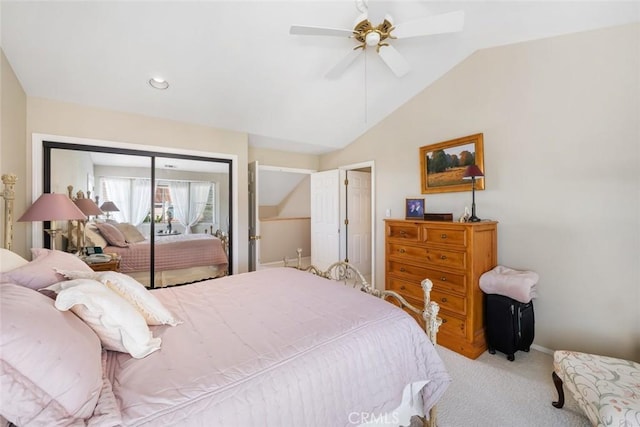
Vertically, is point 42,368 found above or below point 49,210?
below

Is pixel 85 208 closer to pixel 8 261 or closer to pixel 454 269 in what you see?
pixel 8 261

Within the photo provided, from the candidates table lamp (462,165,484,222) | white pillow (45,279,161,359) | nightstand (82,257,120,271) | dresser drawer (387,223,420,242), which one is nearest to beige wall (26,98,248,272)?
nightstand (82,257,120,271)

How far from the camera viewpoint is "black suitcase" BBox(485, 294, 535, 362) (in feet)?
7.71

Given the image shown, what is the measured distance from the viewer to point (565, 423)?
1.70 metres

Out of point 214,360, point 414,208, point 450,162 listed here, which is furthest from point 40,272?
point 450,162

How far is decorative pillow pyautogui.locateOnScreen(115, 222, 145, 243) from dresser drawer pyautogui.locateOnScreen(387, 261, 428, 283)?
3101 millimetres

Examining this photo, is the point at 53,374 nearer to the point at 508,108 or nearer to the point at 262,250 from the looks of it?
the point at 508,108

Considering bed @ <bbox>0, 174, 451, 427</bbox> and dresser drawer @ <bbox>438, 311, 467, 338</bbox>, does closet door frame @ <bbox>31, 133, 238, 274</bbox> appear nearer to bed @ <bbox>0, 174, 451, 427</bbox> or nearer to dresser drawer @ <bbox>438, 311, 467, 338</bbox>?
bed @ <bbox>0, 174, 451, 427</bbox>

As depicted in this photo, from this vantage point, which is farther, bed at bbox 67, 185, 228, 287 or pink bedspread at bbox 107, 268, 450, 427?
bed at bbox 67, 185, 228, 287

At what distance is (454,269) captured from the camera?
2.57m

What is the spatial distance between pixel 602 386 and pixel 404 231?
6.15 feet

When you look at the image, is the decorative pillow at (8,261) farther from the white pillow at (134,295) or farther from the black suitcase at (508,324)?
the black suitcase at (508,324)

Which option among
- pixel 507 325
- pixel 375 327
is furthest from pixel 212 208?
pixel 507 325

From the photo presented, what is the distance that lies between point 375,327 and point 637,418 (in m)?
1.27
